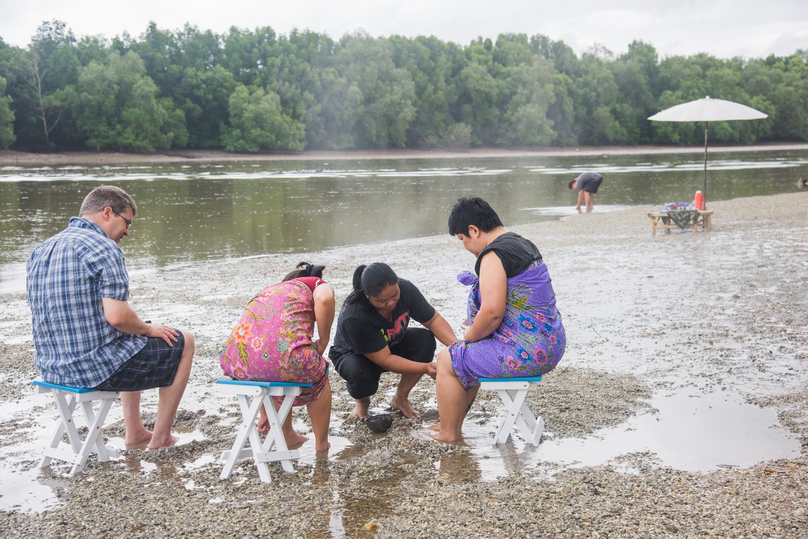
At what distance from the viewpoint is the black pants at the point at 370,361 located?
4444 mm

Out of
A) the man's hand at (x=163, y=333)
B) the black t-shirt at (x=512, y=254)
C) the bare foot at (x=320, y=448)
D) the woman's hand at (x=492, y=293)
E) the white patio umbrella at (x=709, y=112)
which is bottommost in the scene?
the bare foot at (x=320, y=448)

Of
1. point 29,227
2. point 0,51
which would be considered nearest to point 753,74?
point 0,51

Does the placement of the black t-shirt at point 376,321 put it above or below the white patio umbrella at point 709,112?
below

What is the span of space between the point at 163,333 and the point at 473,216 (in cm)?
188

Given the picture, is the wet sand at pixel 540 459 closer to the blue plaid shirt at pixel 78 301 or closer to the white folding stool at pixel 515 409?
the white folding stool at pixel 515 409

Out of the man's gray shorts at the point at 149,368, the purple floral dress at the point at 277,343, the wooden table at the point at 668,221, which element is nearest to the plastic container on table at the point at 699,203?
the wooden table at the point at 668,221

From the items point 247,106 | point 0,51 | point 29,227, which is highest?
point 0,51

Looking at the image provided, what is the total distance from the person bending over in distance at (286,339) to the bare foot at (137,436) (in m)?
0.88

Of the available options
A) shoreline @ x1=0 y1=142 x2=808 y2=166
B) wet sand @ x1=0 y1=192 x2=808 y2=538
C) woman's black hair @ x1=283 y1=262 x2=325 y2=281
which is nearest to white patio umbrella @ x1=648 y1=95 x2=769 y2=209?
wet sand @ x1=0 y1=192 x2=808 y2=538

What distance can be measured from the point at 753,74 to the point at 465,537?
113155 millimetres

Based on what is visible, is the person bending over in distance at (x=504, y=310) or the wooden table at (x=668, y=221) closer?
the person bending over in distance at (x=504, y=310)

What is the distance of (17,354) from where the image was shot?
6.22 m

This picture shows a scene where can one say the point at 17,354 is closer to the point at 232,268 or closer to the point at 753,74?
the point at 232,268

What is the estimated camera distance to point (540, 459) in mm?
3883
